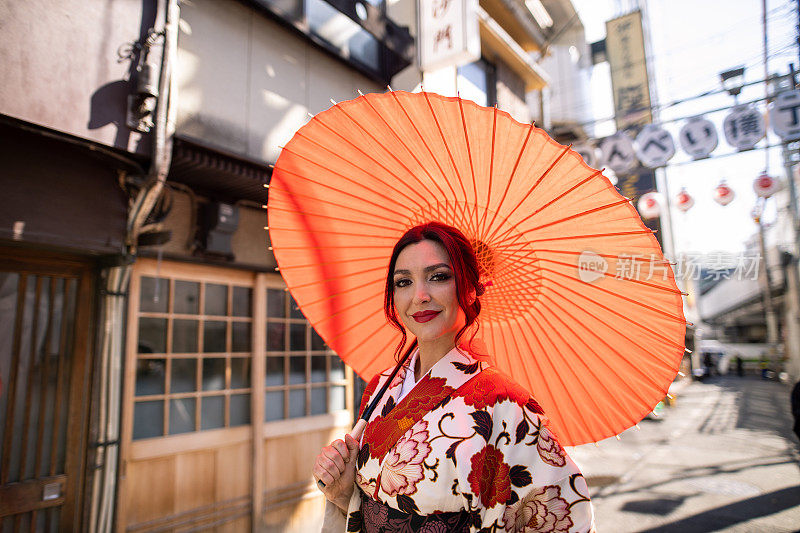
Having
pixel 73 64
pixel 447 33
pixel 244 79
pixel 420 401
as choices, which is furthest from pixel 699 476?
pixel 73 64

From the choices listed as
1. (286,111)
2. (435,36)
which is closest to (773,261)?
(435,36)

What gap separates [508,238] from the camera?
1774 mm

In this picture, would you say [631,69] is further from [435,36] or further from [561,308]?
[561,308]

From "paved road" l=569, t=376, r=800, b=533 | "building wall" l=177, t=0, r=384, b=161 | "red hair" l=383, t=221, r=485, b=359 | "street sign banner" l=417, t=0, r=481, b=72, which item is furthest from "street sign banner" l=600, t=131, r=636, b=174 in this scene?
"red hair" l=383, t=221, r=485, b=359

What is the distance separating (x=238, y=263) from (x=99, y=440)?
210cm

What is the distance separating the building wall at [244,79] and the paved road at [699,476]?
661cm

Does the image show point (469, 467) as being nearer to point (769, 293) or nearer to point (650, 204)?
point (650, 204)

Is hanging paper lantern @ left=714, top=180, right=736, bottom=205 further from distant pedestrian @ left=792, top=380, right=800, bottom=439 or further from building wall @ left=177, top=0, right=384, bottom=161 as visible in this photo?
building wall @ left=177, top=0, right=384, bottom=161

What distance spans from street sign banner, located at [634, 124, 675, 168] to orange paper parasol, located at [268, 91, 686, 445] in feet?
27.3

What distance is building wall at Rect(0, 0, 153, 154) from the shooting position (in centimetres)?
309

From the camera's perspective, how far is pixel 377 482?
158 centimetres

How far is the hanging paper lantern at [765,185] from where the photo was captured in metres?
8.60

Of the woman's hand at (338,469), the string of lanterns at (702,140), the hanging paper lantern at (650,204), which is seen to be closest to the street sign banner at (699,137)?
the string of lanterns at (702,140)

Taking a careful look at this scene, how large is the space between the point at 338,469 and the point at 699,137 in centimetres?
944
